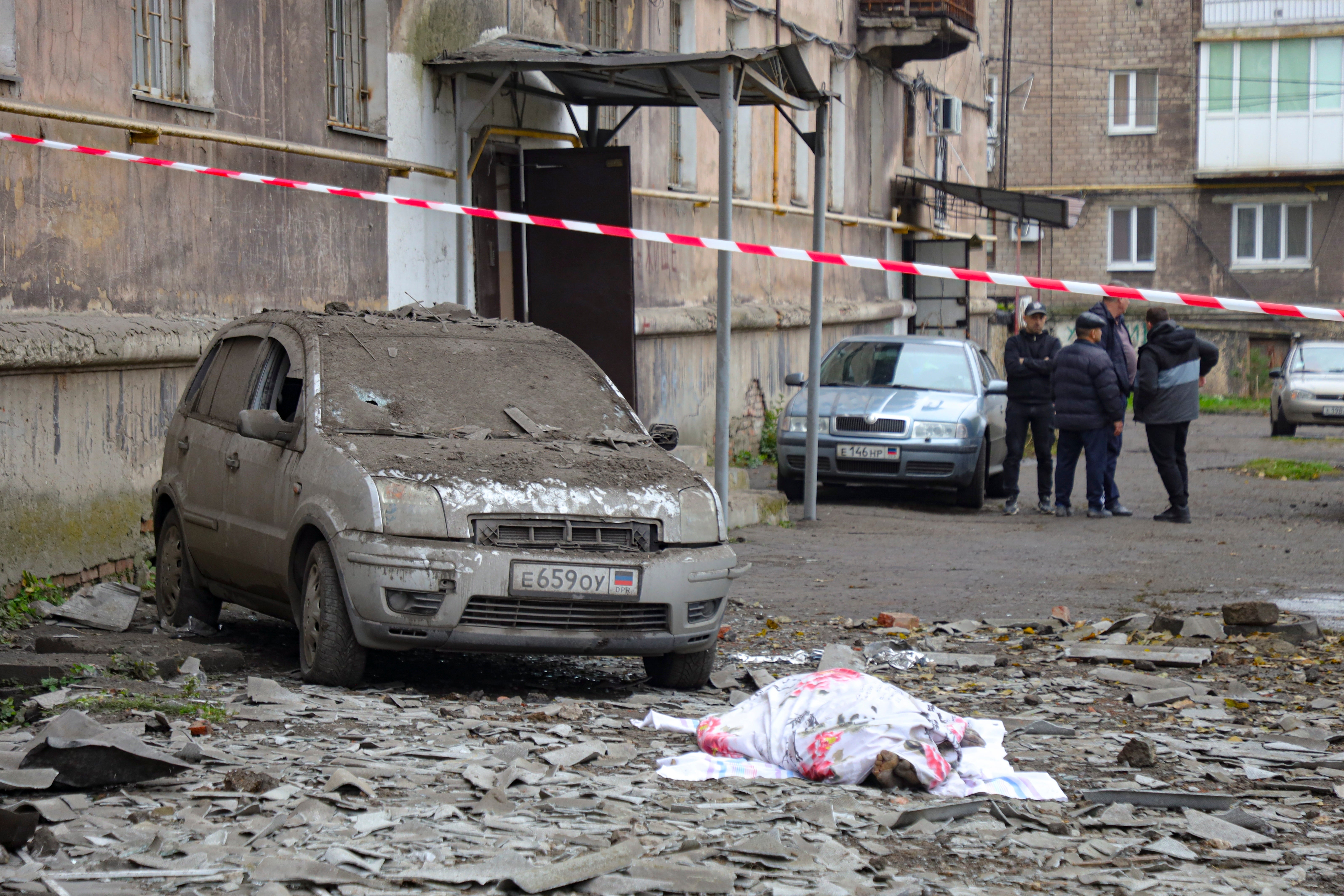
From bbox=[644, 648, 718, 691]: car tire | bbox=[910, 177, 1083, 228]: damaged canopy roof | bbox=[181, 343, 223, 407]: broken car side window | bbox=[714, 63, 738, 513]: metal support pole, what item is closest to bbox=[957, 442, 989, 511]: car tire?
bbox=[714, 63, 738, 513]: metal support pole

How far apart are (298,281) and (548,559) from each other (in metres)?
6.26

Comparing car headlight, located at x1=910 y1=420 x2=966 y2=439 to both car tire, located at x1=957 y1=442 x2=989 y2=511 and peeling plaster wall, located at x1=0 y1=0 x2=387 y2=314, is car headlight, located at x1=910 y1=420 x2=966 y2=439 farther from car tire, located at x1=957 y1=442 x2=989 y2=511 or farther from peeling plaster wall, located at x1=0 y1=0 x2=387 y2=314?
peeling plaster wall, located at x1=0 y1=0 x2=387 y2=314

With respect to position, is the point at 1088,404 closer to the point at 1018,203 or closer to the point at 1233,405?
the point at 1018,203

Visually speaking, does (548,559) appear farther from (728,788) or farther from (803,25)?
(803,25)

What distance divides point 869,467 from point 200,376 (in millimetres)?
8244

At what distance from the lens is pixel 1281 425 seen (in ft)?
89.3

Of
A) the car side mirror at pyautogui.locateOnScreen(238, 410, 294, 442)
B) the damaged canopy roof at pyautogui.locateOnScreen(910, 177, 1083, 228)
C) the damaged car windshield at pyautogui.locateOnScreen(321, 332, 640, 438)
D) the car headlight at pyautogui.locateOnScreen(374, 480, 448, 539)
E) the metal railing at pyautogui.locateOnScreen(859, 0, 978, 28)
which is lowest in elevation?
the car headlight at pyautogui.locateOnScreen(374, 480, 448, 539)

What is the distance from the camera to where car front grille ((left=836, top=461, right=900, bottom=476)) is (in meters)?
15.4

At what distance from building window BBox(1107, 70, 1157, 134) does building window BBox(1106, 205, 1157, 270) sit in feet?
6.40

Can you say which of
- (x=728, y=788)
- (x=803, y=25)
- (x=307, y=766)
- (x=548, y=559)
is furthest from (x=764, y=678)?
(x=803, y=25)

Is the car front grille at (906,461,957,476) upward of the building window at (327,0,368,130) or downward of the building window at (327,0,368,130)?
downward

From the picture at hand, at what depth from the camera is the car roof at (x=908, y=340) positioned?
16938 mm

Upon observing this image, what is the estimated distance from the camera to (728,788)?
17.0 ft

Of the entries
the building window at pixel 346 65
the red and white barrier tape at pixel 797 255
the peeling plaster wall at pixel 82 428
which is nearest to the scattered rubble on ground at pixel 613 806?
the red and white barrier tape at pixel 797 255
